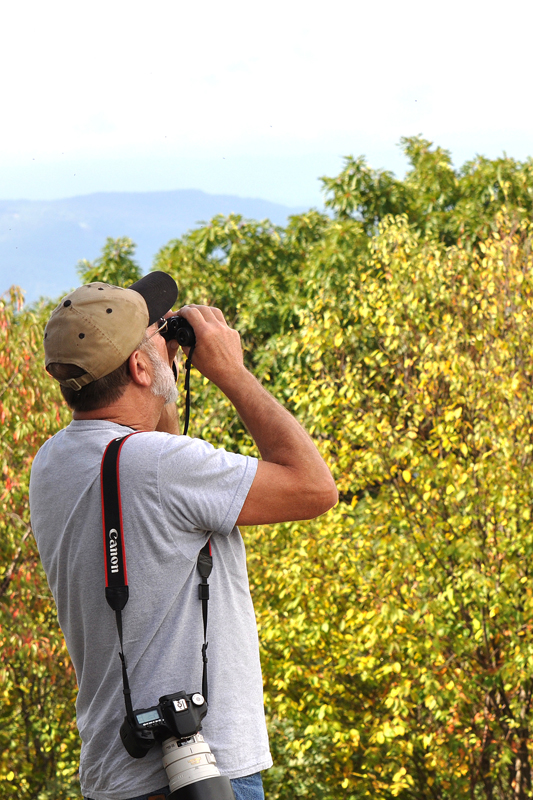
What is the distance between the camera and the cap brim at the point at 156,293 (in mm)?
1731

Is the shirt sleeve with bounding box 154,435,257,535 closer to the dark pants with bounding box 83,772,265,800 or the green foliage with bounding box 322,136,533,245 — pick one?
the dark pants with bounding box 83,772,265,800

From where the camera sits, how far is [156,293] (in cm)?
176

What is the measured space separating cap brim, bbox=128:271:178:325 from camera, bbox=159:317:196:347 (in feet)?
0.11

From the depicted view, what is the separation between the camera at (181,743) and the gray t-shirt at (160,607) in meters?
0.05

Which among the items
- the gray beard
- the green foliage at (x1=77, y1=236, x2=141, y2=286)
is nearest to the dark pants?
the gray beard

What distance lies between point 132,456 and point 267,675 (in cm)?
471

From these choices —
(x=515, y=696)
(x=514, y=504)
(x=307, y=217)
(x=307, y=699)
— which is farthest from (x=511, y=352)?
(x=307, y=217)

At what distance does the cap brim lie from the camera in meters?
1.73

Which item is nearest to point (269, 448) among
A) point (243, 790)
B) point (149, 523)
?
point (149, 523)

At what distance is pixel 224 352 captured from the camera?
5.55 feet

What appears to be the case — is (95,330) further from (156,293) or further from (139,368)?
(156,293)

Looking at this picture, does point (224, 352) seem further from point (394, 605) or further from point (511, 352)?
point (511, 352)

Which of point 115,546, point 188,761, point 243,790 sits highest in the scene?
point 115,546

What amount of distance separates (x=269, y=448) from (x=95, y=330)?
419 millimetres
